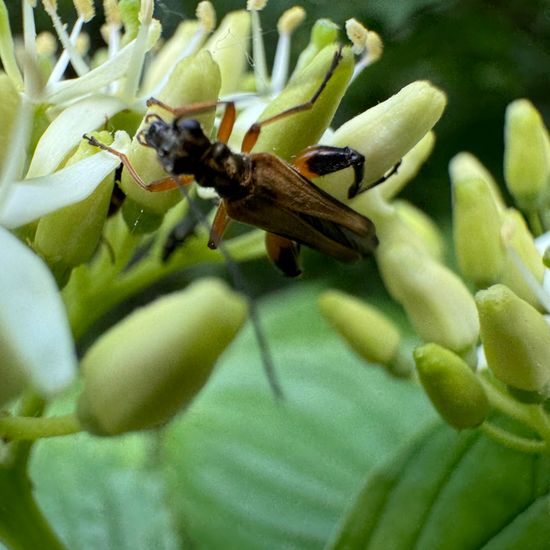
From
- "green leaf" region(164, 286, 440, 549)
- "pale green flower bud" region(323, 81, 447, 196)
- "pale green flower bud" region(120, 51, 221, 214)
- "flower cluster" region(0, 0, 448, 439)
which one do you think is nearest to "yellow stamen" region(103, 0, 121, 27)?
"flower cluster" region(0, 0, 448, 439)

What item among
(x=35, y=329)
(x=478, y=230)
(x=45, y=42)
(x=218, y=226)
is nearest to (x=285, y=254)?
(x=218, y=226)

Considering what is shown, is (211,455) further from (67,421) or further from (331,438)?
(67,421)

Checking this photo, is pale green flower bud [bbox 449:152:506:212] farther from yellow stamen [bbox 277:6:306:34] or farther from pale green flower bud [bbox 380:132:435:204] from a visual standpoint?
yellow stamen [bbox 277:6:306:34]

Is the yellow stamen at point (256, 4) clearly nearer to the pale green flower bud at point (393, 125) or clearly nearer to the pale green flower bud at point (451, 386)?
the pale green flower bud at point (393, 125)

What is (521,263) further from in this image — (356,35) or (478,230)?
(356,35)

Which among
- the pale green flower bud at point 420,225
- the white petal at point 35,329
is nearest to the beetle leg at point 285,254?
the pale green flower bud at point 420,225

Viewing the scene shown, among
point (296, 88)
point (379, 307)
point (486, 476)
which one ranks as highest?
point (296, 88)

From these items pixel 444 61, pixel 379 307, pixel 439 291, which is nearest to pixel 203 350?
pixel 439 291
